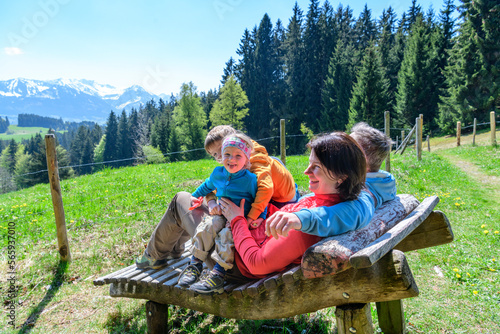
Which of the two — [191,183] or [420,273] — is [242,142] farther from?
[191,183]

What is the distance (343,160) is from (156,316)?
230cm

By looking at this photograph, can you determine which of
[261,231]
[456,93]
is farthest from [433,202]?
[456,93]

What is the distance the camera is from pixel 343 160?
1.80 meters

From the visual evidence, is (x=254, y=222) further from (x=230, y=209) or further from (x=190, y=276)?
(x=190, y=276)

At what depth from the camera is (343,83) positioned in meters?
39.9

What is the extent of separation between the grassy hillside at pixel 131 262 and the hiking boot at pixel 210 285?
986 mm

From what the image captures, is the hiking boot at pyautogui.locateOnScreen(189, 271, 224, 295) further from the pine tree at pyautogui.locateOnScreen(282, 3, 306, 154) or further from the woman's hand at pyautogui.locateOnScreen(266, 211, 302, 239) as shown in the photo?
the pine tree at pyautogui.locateOnScreen(282, 3, 306, 154)

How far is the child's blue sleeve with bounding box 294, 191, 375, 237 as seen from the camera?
1.71 metres

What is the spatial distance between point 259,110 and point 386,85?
58.4 feet

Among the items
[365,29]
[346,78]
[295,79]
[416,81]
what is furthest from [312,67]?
[416,81]

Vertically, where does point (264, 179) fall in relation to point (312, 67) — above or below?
below

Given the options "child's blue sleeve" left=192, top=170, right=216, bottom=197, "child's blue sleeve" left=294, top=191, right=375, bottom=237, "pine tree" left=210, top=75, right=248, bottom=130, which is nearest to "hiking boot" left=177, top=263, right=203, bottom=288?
"child's blue sleeve" left=192, top=170, right=216, bottom=197

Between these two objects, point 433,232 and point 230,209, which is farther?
point 433,232

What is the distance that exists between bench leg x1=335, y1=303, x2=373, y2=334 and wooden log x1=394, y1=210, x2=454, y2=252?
3.56 feet
